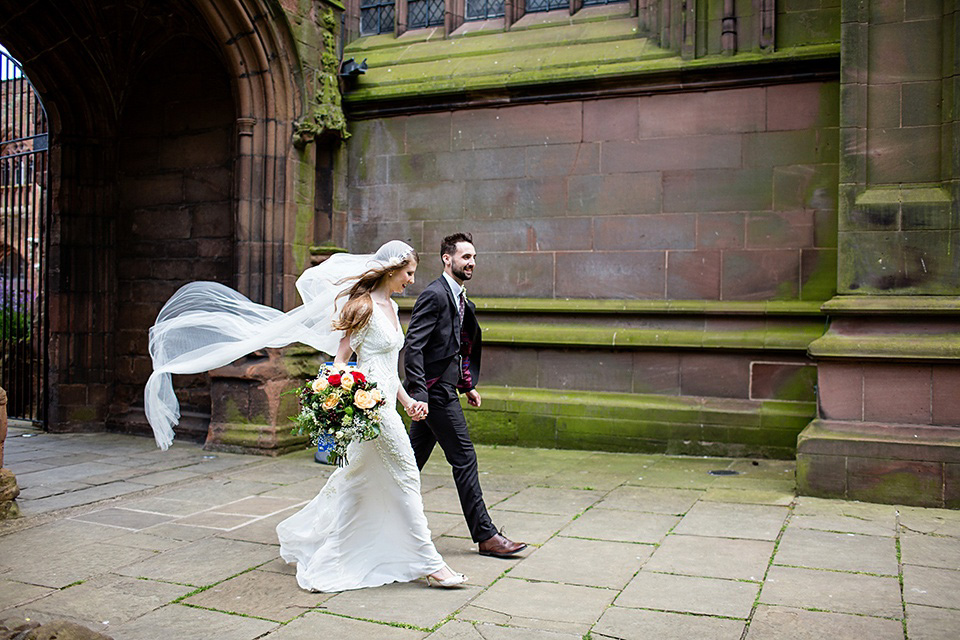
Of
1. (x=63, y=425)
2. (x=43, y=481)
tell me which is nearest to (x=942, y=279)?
(x=43, y=481)

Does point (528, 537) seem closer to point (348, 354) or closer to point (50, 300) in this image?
point (348, 354)

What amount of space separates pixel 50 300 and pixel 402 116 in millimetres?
4698

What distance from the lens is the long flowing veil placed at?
17.7ft

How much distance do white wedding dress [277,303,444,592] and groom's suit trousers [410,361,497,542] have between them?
0.36 m

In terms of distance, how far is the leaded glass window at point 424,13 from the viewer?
34.9 ft

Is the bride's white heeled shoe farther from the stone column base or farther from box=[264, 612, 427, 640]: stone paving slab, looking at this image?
the stone column base

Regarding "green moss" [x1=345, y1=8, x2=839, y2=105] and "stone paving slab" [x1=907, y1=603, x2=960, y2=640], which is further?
"green moss" [x1=345, y1=8, x2=839, y2=105]

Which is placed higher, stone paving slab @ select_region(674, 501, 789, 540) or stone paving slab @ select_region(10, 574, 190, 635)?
stone paving slab @ select_region(674, 501, 789, 540)

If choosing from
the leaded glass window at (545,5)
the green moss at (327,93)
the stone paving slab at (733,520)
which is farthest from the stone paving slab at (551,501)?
the leaded glass window at (545,5)

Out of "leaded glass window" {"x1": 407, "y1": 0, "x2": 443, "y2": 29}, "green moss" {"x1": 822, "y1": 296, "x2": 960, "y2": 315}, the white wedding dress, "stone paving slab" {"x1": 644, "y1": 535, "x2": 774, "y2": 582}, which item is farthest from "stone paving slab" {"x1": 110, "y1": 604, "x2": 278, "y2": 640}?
"leaded glass window" {"x1": 407, "y1": 0, "x2": 443, "y2": 29}

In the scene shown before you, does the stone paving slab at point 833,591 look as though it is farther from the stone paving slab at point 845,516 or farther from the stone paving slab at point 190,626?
the stone paving slab at point 190,626

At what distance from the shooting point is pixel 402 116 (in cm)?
1012

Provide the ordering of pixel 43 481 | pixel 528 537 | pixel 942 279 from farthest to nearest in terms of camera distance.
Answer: pixel 43 481
pixel 942 279
pixel 528 537

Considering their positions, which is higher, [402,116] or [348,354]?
[402,116]
